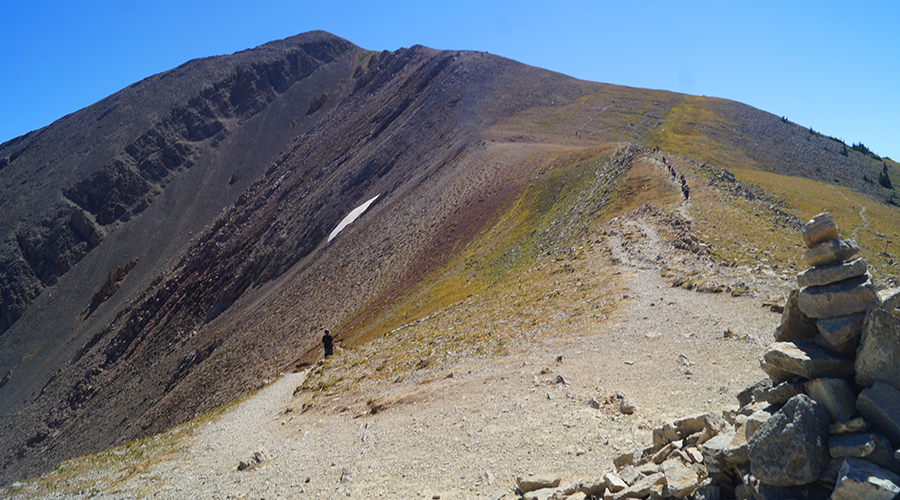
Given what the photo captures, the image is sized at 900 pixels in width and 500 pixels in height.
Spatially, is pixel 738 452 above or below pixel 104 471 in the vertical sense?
above

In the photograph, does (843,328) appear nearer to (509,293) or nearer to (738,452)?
(738,452)

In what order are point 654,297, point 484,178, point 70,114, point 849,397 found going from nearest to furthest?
point 849,397 < point 654,297 < point 484,178 < point 70,114

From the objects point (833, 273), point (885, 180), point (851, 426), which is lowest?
point (851, 426)

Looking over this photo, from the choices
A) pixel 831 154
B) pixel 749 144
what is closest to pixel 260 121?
pixel 749 144

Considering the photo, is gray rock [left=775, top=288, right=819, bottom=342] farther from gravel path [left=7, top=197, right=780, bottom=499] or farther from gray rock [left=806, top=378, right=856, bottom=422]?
gravel path [left=7, top=197, right=780, bottom=499]

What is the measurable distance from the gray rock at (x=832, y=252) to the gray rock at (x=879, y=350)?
1192mm

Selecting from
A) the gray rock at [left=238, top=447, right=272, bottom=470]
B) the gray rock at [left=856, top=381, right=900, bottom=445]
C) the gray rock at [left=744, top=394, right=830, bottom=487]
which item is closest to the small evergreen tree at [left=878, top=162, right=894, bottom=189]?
the gray rock at [left=856, top=381, right=900, bottom=445]

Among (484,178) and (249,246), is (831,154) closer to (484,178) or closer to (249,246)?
(484,178)

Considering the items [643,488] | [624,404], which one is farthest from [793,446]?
[624,404]

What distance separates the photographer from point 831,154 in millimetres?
75750

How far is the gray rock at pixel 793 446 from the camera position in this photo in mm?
5391

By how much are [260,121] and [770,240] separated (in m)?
137

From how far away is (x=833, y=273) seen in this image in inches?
265

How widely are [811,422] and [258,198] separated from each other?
316ft
